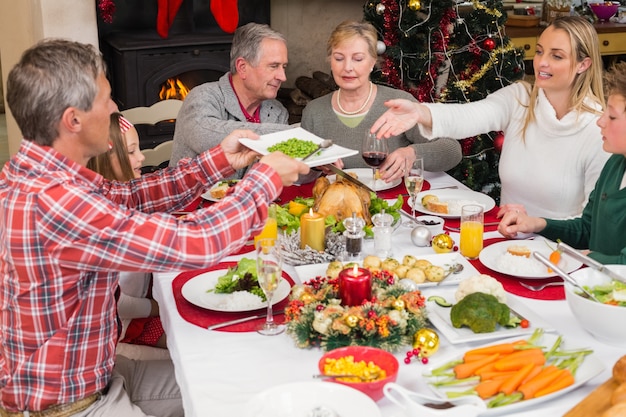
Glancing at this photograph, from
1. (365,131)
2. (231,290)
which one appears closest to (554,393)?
(231,290)

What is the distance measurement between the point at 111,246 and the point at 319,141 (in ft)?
3.40

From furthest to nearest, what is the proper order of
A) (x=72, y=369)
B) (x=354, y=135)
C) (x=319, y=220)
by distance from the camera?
(x=354, y=135) < (x=319, y=220) < (x=72, y=369)

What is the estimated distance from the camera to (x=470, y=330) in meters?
1.71

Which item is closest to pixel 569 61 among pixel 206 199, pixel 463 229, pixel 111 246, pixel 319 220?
pixel 463 229

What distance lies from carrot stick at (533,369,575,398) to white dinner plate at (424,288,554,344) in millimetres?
199

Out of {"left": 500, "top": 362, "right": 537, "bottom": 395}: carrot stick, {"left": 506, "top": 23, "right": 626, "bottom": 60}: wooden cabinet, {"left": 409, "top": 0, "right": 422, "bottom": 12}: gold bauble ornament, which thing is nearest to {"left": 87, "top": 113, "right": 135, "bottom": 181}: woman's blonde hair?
{"left": 500, "top": 362, "right": 537, "bottom": 395}: carrot stick

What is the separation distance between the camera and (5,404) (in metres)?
1.73

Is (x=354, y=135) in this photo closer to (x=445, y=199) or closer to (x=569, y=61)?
(x=445, y=199)

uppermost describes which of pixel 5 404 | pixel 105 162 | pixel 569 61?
pixel 569 61

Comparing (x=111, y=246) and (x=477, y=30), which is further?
(x=477, y=30)

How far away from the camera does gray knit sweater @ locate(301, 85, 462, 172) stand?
9.93ft

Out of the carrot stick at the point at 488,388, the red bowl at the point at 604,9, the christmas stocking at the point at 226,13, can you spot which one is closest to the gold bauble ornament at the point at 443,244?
the carrot stick at the point at 488,388

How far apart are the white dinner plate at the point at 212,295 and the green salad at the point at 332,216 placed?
29 centimetres

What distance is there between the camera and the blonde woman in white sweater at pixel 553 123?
106 inches
